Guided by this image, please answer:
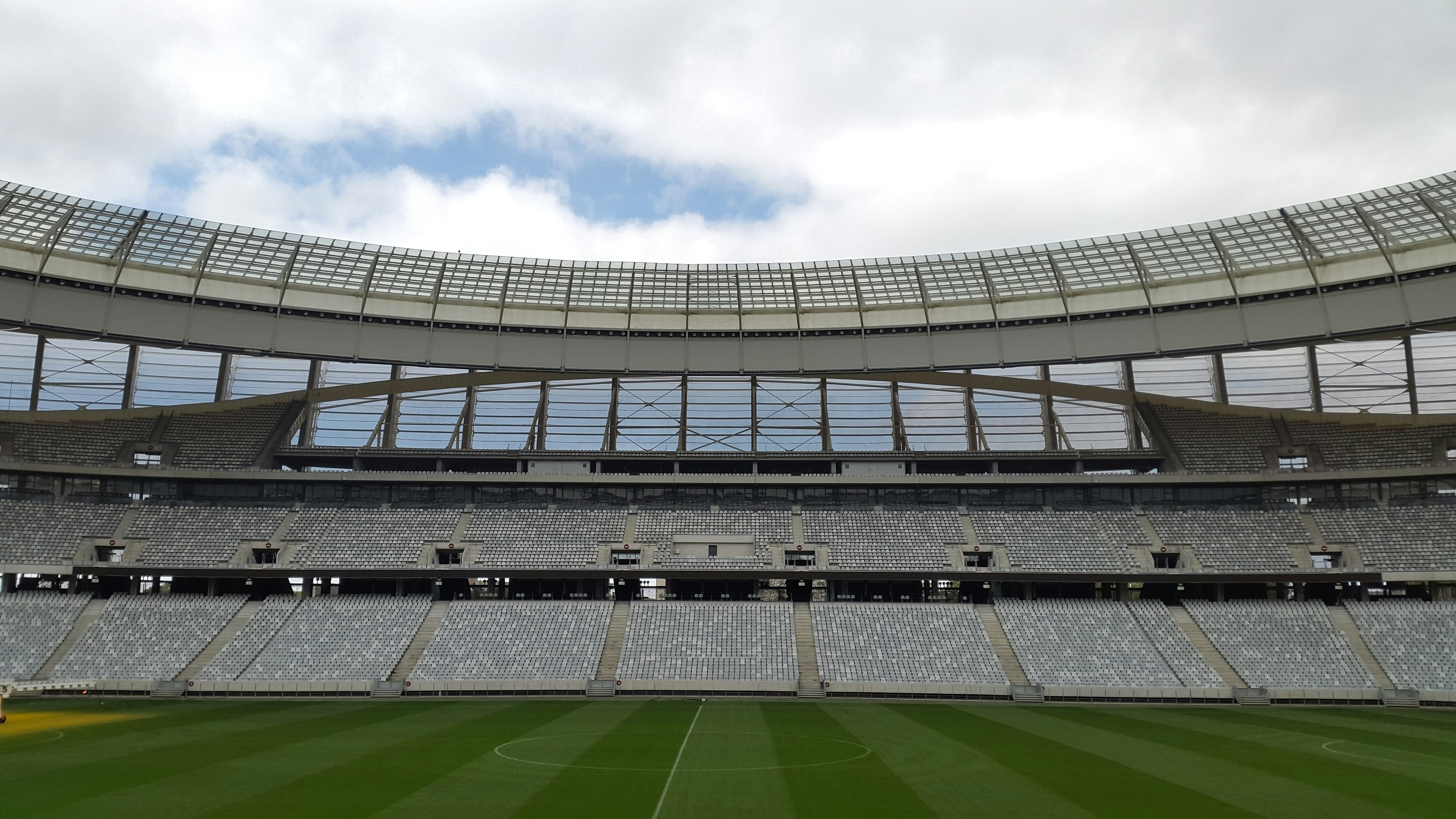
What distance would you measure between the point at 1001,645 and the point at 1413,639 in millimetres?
18504

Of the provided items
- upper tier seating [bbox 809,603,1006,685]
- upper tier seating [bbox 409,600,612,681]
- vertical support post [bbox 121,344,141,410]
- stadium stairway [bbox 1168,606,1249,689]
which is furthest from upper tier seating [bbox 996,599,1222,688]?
vertical support post [bbox 121,344,141,410]

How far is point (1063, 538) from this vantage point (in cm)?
5294

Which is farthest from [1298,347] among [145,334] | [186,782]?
[145,334]

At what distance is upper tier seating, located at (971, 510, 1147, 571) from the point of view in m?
50.8

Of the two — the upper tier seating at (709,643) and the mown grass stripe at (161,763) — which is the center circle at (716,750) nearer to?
the mown grass stripe at (161,763)

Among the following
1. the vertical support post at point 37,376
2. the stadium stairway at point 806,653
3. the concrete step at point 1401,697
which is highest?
the vertical support post at point 37,376

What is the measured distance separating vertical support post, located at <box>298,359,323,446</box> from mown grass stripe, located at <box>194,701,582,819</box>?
31.2m

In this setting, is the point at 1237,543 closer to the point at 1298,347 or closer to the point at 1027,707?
the point at 1298,347

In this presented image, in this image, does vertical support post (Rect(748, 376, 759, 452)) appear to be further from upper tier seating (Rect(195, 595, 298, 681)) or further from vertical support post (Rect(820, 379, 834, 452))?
upper tier seating (Rect(195, 595, 298, 681))

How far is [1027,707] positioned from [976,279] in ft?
75.4

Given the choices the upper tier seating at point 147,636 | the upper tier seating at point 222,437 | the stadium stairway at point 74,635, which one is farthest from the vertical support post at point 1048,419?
the stadium stairway at point 74,635

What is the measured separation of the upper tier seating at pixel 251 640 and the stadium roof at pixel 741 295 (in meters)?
13.1

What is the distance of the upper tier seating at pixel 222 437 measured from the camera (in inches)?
2205

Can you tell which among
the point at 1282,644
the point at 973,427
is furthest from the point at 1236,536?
the point at 973,427
